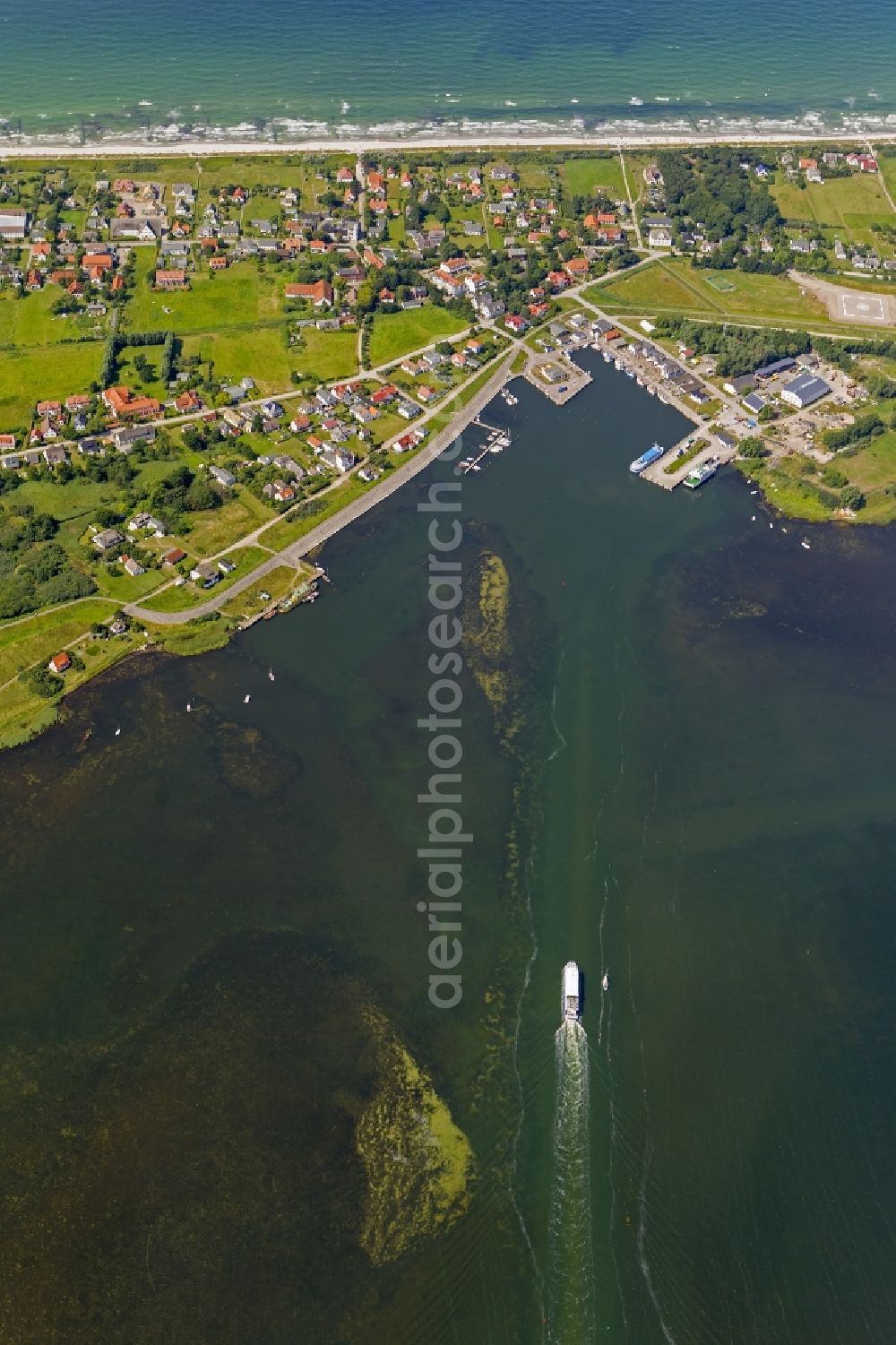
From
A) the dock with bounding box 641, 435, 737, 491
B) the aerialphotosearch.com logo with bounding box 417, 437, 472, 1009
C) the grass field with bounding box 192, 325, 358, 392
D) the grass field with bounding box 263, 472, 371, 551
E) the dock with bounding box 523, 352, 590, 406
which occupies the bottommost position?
the aerialphotosearch.com logo with bounding box 417, 437, 472, 1009

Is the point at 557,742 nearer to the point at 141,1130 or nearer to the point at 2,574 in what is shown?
the point at 141,1130

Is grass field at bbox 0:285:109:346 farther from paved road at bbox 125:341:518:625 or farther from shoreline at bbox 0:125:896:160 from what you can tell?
shoreline at bbox 0:125:896:160

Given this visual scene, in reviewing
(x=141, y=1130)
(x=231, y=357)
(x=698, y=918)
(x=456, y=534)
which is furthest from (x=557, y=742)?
(x=231, y=357)

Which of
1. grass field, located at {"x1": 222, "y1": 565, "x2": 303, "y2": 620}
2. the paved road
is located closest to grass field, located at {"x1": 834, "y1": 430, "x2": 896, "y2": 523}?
the paved road

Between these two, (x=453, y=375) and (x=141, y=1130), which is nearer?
(x=141, y=1130)

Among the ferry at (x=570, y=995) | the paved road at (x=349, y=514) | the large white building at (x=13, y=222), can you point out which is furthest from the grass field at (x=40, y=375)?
the ferry at (x=570, y=995)

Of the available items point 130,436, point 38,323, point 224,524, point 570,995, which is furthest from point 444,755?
point 38,323

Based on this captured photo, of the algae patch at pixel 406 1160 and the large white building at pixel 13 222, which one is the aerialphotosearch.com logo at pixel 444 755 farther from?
the large white building at pixel 13 222
